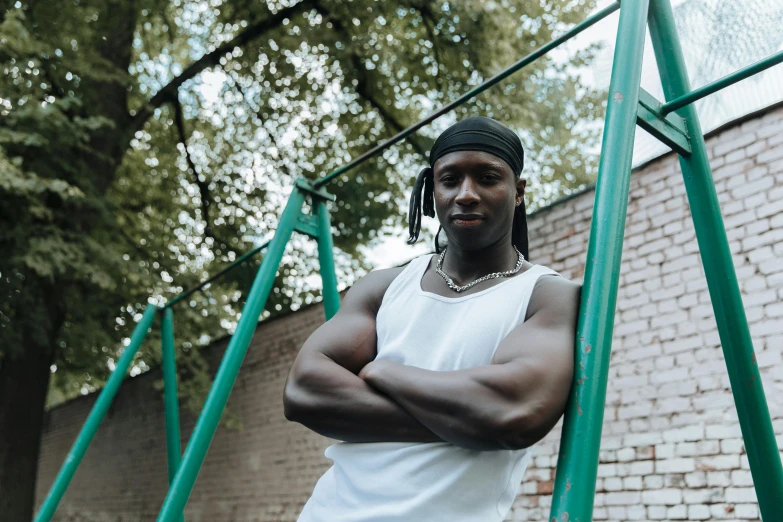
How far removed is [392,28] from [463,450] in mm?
7144

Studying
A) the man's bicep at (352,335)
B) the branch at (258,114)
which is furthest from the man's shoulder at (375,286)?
the branch at (258,114)

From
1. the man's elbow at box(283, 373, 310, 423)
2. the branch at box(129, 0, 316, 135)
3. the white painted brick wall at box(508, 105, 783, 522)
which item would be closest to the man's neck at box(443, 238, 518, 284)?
the man's elbow at box(283, 373, 310, 423)

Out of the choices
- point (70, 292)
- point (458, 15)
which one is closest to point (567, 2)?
point (458, 15)

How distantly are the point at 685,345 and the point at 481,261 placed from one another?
8.56 ft

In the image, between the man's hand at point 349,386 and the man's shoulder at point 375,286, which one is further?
the man's shoulder at point 375,286

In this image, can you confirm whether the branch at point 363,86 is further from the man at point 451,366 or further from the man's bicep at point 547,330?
the man's bicep at point 547,330

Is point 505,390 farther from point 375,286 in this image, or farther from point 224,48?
point 224,48

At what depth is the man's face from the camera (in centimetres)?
132

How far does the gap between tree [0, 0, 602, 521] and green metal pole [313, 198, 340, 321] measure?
2846 millimetres

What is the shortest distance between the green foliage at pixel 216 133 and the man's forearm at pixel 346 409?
4.45 metres

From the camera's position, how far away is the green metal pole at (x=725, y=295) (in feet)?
4.89

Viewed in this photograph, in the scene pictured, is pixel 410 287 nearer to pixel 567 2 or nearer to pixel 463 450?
pixel 463 450

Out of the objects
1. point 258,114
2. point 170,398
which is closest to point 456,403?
point 170,398

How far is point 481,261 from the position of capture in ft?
4.50
